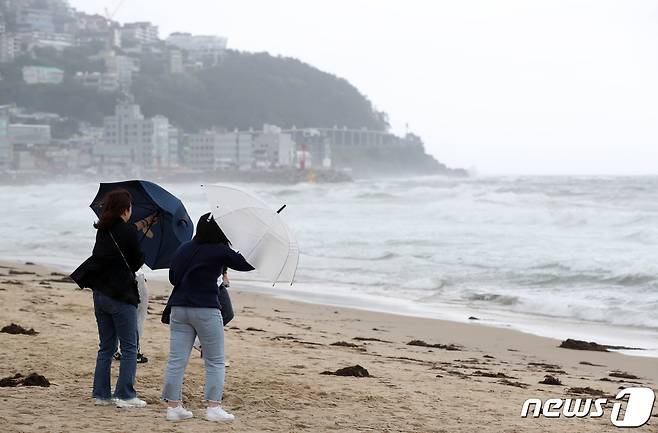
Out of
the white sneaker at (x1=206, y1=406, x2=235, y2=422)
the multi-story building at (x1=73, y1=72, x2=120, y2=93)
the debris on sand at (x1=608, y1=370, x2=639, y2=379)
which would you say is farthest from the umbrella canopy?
the multi-story building at (x1=73, y1=72, x2=120, y2=93)

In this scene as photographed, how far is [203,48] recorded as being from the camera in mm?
186250

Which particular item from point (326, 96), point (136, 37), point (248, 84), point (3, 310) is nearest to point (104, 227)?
point (3, 310)

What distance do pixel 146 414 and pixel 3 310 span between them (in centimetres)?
430

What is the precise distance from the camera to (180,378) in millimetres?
5031

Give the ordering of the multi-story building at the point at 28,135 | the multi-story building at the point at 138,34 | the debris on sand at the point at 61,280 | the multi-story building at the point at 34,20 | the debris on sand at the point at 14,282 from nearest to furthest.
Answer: the debris on sand at the point at 14,282 → the debris on sand at the point at 61,280 → the multi-story building at the point at 28,135 → the multi-story building at the point at 34,20 → the multi-story building at the point at 138,34

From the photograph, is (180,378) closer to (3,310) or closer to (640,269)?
(3,310)

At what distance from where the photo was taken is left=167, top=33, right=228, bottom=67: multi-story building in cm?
17125

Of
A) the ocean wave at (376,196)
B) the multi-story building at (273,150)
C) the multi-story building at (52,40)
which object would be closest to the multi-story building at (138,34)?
the multi-story building at (52,40)

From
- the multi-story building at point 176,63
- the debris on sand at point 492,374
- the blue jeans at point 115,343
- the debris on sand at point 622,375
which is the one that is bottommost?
the debris on sand at point 622,375

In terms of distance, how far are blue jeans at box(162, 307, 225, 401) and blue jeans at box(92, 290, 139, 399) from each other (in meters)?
0.29

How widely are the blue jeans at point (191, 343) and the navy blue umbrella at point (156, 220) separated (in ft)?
2.29

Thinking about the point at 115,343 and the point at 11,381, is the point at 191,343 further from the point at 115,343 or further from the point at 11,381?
the point at 11,381

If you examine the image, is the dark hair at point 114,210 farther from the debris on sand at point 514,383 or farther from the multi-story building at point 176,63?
the multi-story building at point 176,63

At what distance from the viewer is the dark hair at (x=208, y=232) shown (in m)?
4.89
